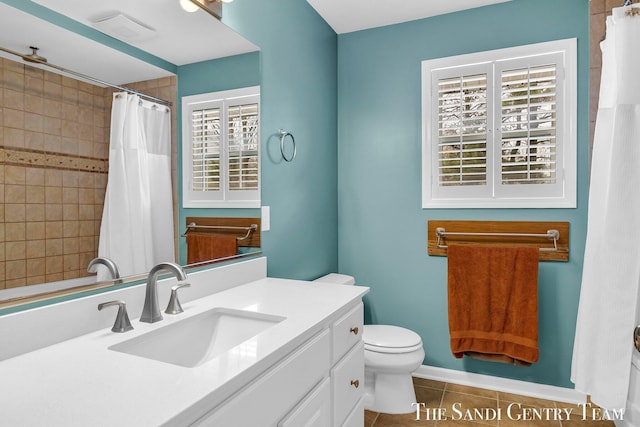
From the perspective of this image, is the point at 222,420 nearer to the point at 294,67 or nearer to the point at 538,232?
the point at 294,67

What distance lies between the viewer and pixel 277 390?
3.26 ft

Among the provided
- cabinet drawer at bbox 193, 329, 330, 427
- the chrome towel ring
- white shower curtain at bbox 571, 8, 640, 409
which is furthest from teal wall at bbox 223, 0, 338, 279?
white shower curtain at bbox 571, 8, 640, 409

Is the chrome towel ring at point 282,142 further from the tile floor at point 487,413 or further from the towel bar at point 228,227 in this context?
the tile floor at point 487,413

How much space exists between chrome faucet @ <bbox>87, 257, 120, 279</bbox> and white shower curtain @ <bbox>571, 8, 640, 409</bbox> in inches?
79.6

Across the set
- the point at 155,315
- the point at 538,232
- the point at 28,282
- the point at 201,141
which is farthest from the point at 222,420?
the point at 538,232

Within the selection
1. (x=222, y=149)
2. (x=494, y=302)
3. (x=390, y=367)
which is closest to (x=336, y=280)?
(x=390, y=367)

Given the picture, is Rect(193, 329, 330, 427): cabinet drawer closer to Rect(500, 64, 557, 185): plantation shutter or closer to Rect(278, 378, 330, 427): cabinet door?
Rect(278, 378, 330, 427): cabinet door

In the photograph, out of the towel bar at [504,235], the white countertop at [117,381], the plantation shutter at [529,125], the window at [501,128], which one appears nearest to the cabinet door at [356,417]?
the white countertop at [117,381]

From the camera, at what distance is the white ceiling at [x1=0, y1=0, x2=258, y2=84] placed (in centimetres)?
98

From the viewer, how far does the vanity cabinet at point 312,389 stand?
2.86 ft

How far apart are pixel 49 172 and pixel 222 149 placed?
75 centimetres

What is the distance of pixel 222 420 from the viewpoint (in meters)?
0.79

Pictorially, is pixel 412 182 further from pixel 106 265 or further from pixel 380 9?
pixel 106 265

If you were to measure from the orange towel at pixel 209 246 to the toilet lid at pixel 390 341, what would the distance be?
94 centimetres
